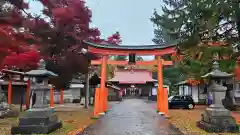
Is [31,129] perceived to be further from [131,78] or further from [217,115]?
[131,78]

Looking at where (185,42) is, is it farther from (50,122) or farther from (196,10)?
(50,122)

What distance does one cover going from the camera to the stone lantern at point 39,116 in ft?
34.0

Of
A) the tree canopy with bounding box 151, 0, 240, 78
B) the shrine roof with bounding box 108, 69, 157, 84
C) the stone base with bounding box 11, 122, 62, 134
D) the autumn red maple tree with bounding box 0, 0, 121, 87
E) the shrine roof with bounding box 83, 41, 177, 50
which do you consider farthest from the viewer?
the shrine roof with bounding box 108, 69, 157, 84

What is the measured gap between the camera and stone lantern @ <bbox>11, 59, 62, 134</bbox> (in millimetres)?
10352

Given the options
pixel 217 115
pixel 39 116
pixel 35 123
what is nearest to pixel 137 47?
pixel 217 115

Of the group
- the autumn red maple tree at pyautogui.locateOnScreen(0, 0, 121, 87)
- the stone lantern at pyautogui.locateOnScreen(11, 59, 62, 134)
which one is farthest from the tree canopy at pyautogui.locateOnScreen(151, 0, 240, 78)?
the stone lantern at pyautogui.locateOnScreen(11, 59, 62, 134)

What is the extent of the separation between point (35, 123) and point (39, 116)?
1.04 ft

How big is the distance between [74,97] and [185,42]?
25.6m

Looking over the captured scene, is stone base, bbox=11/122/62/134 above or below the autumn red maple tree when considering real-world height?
below

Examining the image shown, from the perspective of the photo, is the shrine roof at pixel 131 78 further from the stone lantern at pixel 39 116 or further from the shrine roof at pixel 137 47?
the stone lantern at pixel 39 116

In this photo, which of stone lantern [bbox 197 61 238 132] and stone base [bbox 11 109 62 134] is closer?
stone base [bbox 11 109 62 134]

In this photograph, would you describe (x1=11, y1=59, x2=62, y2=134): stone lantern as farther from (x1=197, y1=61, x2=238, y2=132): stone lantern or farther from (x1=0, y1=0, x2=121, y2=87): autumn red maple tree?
(x1=197, y1=61, x2=238, y2=132): stone lantern

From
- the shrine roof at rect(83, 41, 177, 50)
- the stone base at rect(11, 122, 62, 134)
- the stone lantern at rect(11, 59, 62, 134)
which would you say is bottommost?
the stone base at rect(11, 122, 62, 134)

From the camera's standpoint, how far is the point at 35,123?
1058cm
